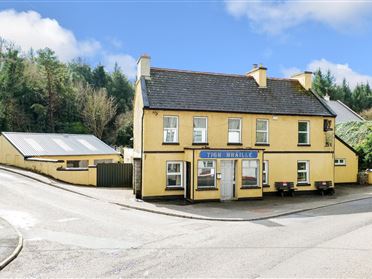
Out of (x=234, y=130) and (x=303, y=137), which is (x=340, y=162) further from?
(x=234, y=130)

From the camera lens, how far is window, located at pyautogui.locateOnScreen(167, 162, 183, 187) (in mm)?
21328

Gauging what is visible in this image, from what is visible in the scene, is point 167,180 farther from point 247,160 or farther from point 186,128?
point 247,160

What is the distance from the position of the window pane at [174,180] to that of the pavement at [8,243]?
9797 millimetres

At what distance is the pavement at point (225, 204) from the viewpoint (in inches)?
672

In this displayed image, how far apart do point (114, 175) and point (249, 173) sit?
10.0 meters

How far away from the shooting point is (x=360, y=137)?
33062mm

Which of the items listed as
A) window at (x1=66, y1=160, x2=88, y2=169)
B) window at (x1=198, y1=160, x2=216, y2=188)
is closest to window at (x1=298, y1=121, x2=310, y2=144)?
window at (x1=198, y1=160, x2=216, y2=188)

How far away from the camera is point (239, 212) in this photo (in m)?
17.8

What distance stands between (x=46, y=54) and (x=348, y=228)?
4923 centimetres

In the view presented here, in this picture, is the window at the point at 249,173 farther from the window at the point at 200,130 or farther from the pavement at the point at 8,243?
the pavement at the point at 8,243

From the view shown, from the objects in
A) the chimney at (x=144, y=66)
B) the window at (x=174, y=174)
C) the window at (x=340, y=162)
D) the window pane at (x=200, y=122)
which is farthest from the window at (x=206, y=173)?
the window at (x=340, y=162)

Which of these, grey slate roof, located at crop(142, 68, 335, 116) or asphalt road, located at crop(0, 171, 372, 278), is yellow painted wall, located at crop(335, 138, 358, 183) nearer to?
grey slate roof, located at crop(142, 68, 335, 116)

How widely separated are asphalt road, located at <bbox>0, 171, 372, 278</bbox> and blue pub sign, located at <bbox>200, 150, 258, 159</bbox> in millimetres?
4916

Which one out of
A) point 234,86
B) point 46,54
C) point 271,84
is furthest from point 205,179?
point 46,54
